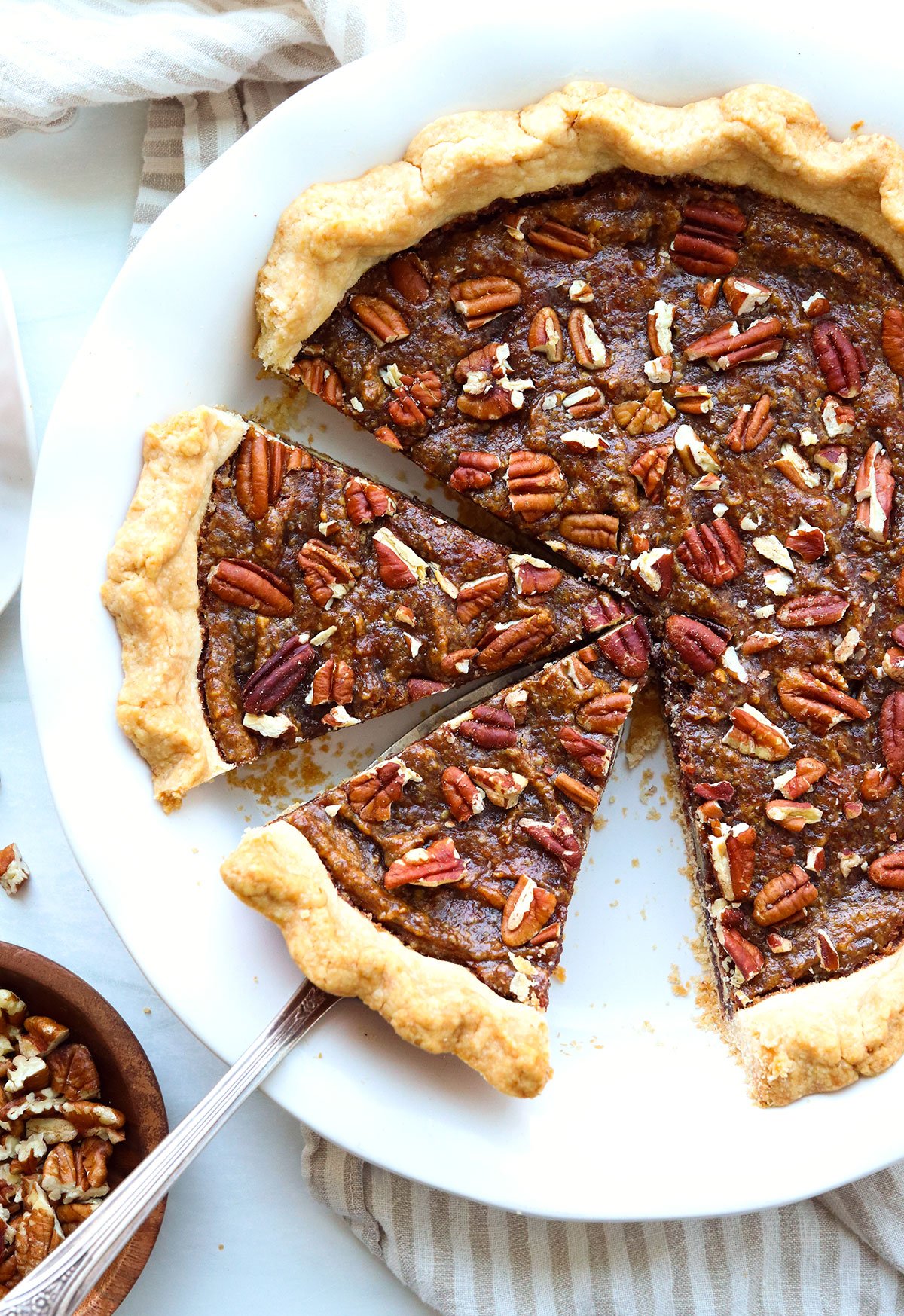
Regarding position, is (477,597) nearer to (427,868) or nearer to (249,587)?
(249,587)

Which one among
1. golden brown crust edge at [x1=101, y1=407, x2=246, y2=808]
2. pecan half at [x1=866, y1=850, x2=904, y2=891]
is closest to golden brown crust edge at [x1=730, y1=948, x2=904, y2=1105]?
pecan half at [x1=866, y1=850, x2=904, y2=891]

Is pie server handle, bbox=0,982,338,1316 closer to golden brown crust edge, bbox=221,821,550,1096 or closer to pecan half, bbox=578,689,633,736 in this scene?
golden brown crust edge, bbox=221,821,550,1096

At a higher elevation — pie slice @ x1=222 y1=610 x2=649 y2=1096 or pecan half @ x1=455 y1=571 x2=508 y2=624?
pecan half @ x1=455 y1=571 x2=508 y2=624

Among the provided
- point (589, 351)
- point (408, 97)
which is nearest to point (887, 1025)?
point (589, 351)

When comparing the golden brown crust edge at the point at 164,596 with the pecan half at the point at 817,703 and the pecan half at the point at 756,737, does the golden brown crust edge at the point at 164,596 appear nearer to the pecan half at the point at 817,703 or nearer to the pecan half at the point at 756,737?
the pecan half at the point at 756,737

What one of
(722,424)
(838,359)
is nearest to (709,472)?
(722,424)

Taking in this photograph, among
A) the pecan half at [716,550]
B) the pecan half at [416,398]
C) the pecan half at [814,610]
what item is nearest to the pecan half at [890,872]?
the pecan half at [814,610]
